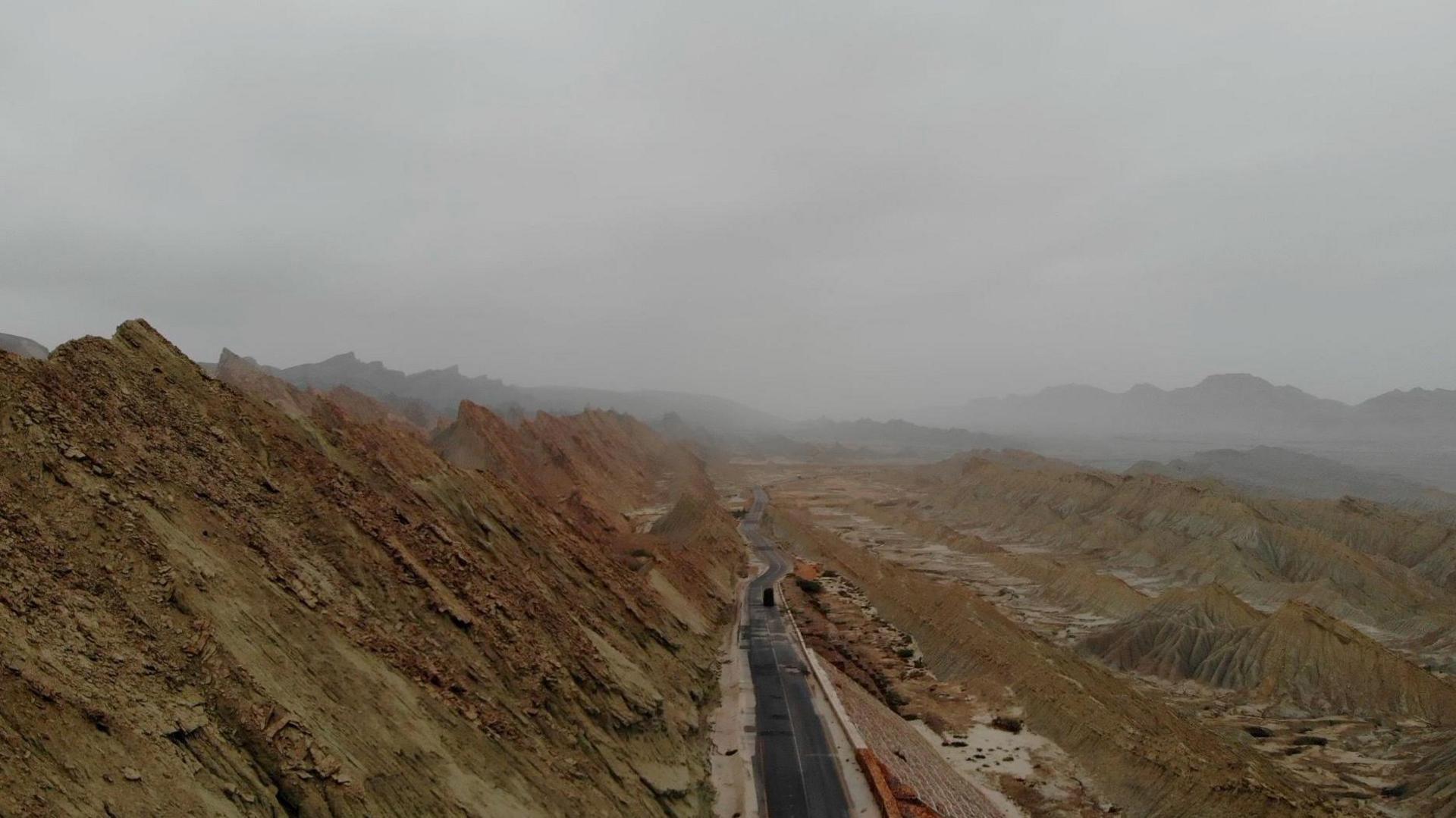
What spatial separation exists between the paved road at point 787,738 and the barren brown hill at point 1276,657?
3259 cm

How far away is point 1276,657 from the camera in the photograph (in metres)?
53.0

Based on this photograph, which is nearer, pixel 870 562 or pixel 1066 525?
pixel 870 562

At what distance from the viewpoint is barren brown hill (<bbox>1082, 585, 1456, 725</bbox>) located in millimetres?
48094

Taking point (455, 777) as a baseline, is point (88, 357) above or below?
above

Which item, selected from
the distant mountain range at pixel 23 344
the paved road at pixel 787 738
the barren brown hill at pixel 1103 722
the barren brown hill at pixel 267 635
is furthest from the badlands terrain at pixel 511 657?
the distant mountain range at pixel 23 344

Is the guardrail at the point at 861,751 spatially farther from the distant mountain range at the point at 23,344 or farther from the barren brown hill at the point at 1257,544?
Answer: the distant mountain range at the point at 23,344

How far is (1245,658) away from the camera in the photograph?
54.3 metres

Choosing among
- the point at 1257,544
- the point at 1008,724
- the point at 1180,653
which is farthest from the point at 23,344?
the point at 1257,544

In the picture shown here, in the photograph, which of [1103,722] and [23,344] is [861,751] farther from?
[23,344]

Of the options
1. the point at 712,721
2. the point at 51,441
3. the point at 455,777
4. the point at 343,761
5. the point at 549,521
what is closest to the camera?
the point at 343,761

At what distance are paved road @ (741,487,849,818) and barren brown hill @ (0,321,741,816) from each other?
11.2 feet

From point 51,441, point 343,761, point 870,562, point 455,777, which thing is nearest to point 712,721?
point 455,777

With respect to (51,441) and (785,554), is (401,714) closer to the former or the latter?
(51,441)

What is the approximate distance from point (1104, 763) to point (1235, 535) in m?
72.3
